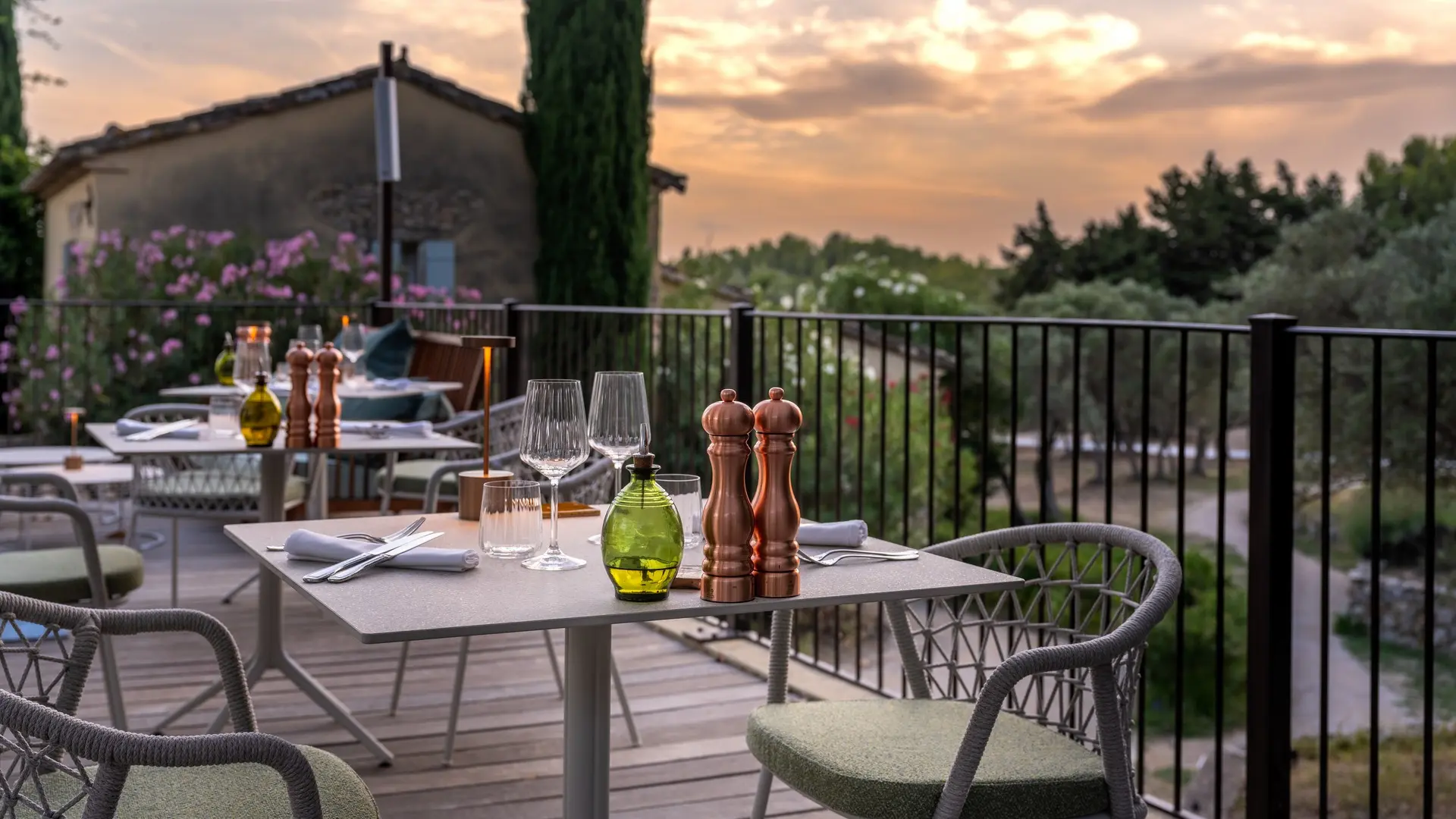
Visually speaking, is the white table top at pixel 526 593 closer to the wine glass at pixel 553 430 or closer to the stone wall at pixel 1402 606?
the wine glass at pixel 553 430

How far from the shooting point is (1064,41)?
92.0ft

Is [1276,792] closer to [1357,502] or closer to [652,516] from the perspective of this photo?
[652,516]

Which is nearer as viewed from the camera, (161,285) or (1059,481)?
(161,285)

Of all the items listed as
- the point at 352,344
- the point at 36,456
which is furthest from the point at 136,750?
the point at 36,456

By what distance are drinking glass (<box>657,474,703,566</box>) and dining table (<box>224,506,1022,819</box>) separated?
0.14 m

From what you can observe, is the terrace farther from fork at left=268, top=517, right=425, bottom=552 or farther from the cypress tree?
fork at left=268, top=517, right=425, bottom=552

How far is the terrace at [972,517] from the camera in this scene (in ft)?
8.57

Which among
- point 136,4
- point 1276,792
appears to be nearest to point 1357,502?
point 136,4

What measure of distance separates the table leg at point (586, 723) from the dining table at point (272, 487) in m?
1.42

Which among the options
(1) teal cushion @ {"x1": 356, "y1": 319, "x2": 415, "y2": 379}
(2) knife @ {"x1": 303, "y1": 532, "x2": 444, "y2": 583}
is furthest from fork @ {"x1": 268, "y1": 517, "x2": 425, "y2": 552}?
(1) teal cushion @ {"x1": 356, "y1": 319, "x2": 415, "y2": 379}

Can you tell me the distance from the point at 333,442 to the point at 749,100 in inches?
927

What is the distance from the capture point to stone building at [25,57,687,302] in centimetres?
1363

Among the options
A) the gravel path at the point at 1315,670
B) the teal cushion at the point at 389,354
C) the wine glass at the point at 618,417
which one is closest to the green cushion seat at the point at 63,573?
the wine glass at the point at 618,417

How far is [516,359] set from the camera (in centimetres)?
726
